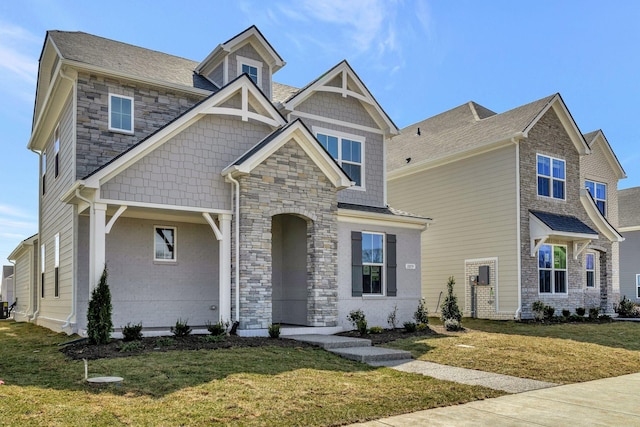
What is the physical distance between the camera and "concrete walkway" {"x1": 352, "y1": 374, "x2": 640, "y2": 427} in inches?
273

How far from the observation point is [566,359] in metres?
11.7

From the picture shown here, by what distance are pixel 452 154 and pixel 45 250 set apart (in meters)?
15.5

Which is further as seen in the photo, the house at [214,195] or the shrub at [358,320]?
the shrub at [358,320]

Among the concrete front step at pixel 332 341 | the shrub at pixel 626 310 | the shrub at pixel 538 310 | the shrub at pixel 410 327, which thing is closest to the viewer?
the concrete front step at pixel 332 341

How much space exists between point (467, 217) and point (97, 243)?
14592 millimetres

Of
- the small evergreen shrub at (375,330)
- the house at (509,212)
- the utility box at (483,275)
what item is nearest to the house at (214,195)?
the small evergreen shrub at (375,330)

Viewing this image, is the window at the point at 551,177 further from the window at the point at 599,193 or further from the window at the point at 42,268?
the window at the point at 42,268

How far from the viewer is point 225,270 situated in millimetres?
13766

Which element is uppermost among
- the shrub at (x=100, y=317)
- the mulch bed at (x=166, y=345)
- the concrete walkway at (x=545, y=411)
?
the shrub at (x=100, y=317)

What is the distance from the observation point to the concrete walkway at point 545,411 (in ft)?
→ 22.7

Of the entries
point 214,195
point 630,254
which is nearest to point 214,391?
point 214,195

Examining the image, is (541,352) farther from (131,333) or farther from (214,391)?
(131,333)

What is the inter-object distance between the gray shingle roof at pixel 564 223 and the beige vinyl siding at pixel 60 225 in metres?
15.8

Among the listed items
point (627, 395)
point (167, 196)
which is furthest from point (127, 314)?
point (627, 395)
